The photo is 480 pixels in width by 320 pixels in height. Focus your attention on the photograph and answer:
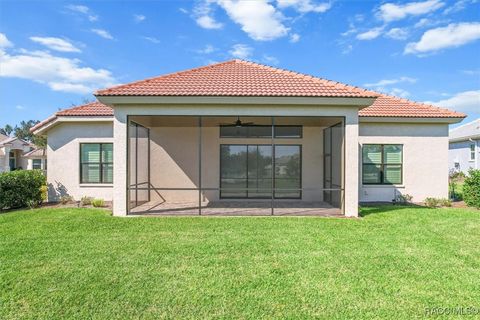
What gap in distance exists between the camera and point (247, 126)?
1328cm

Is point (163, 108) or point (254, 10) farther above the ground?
point (254, 10)

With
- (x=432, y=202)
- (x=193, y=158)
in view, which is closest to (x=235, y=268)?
(x=193, y=158)

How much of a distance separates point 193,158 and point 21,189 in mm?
6593

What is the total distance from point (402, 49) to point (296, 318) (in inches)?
752

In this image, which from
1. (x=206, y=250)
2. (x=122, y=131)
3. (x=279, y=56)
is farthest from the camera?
(x=279, y=56)

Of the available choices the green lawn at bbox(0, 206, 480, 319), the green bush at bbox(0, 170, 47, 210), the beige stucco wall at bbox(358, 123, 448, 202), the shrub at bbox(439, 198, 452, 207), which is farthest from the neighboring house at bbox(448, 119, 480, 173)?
the green bush at bbox(0, 170, 47, 210)

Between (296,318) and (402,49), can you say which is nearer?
(296,318)

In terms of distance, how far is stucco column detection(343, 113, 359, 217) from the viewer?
973cm

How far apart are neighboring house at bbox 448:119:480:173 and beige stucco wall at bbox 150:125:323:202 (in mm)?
18846

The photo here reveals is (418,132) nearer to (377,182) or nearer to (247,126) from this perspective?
(377,182)

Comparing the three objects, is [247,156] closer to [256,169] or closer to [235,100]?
[256,169]

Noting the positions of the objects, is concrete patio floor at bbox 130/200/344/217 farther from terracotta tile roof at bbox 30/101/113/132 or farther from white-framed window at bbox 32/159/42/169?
white-framed window at bbox 32/159/42/169

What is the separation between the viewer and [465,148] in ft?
90.2

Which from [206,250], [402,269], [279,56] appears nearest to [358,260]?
[402,269]
